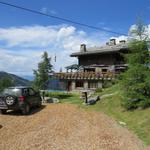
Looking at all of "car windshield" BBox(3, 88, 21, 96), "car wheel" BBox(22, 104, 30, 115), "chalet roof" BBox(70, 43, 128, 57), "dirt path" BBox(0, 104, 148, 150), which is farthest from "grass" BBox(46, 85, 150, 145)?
"chalet roof" BBox(70, 43, 128, 57)

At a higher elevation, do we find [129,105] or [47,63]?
[47,63]

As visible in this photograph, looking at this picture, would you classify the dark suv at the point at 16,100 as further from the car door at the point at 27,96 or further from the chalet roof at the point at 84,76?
the chalet roof at the point at 84,76

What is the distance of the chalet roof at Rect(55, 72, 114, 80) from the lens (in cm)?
4806

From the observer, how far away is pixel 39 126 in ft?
55.2

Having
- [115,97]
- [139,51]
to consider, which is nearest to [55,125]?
[139,51]

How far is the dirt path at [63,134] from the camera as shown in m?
12.8

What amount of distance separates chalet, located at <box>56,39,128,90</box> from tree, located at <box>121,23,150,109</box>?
75.6ft

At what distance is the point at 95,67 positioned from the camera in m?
55.8

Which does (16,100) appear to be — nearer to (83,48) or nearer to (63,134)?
(63,134)

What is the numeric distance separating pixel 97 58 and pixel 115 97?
28.6 meters

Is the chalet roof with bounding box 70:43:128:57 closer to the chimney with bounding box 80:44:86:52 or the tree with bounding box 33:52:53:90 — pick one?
the chimney with bounding box 80:44:86:52

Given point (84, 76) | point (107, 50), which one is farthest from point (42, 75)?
point (107, 50)

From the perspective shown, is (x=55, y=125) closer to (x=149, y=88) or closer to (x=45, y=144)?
(x=45, y=144)

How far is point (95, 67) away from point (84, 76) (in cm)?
592
